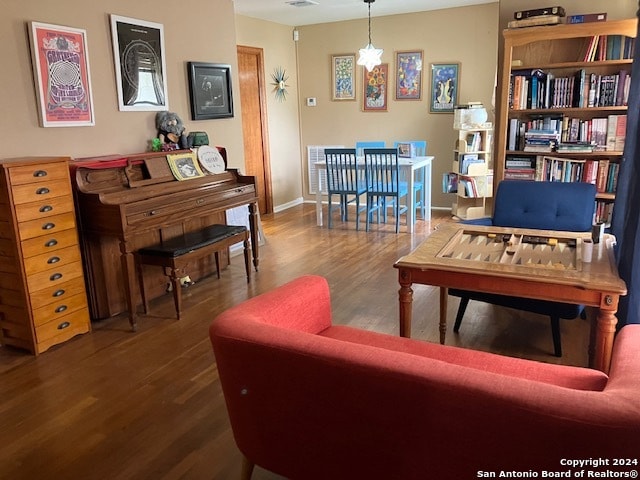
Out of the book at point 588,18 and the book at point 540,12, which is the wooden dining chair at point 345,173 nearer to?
the book at point 540,12

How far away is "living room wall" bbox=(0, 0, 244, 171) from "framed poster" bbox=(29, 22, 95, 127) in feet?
0.14

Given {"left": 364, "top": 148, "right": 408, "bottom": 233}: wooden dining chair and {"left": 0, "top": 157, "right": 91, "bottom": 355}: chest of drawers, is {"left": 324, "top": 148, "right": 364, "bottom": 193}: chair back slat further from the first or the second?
{"left": 0, "top": 157, "right": 91, "bottom": 355}: chest of drawers

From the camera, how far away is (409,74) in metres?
6.75

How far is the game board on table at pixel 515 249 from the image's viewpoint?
7.50 feet

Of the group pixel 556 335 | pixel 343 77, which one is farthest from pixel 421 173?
pixel 556 335

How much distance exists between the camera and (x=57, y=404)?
2477mm

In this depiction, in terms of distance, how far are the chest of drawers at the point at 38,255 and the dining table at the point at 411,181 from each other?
11.2 ft

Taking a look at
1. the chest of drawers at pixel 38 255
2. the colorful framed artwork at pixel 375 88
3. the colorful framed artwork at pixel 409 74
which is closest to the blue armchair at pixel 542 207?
the chest of drawers at pixel 38 255

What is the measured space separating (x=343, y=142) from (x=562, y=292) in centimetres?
564

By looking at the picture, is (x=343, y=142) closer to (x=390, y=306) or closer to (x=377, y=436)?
(x=390, y=306)

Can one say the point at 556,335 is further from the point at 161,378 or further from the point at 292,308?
the point at 161,378

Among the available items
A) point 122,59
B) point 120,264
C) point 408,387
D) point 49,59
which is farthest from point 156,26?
point 408,387

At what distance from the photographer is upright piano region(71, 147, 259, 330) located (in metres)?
3.23

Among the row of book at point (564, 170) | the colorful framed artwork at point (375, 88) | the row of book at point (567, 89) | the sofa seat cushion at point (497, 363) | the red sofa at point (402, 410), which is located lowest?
the sofa seat cushion at point (497, 363)
